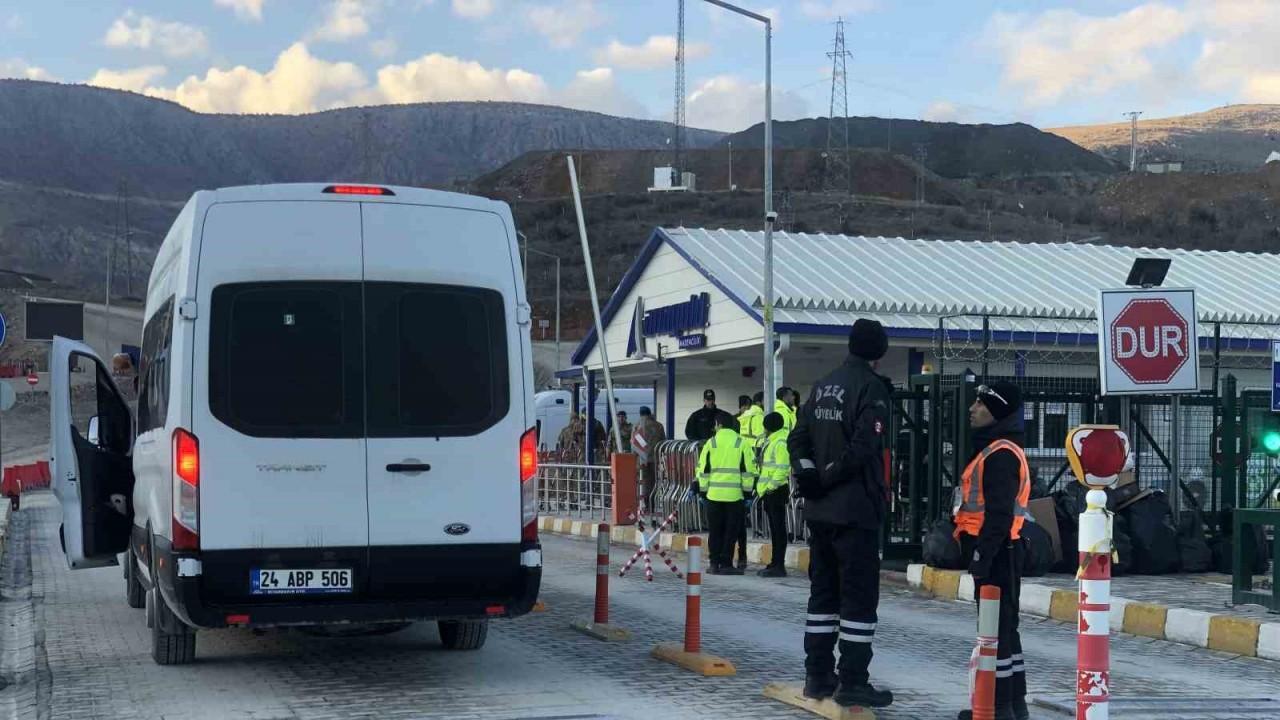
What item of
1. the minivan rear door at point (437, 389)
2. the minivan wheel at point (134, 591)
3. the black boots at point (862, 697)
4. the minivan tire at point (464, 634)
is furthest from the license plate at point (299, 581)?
the minivan wheel at point (134, 591)

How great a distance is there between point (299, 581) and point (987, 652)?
3.84m

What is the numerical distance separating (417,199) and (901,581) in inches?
369

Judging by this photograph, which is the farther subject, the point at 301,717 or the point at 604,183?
the point at 604,183

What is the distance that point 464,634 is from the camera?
10.9 m

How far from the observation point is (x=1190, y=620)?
12859 mm

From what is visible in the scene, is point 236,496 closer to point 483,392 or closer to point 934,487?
point 483,392

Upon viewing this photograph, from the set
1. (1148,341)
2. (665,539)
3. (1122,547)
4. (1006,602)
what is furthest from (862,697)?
(665,539)

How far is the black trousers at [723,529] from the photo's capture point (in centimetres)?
1791

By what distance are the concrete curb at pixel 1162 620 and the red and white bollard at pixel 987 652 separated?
224 inches

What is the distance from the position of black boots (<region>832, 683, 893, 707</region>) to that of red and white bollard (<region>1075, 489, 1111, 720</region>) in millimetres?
1527

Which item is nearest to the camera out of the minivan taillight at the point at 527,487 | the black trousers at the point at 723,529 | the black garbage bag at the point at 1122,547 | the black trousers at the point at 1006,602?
the black trousers at the point at 1006,602

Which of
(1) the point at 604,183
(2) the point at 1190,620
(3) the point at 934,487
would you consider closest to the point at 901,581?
(3) the point at 934,487

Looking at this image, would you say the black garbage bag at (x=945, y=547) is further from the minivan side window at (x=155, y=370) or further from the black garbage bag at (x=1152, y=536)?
the black garbage bag at (x=1152, y=536)

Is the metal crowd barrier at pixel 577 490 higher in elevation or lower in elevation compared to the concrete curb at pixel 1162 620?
lower
